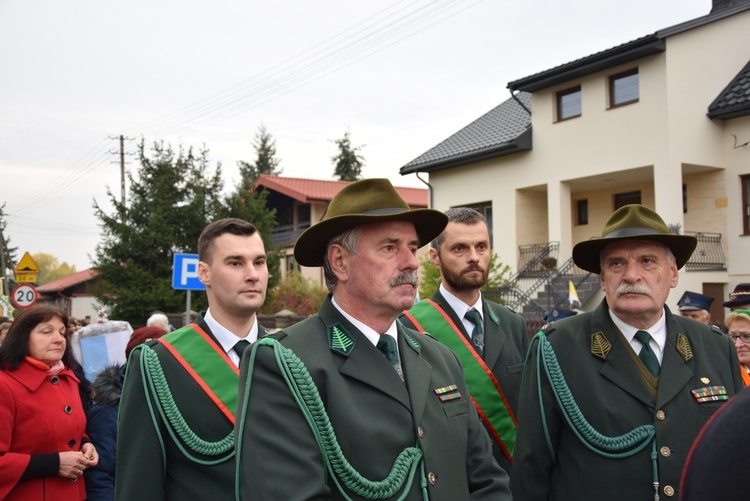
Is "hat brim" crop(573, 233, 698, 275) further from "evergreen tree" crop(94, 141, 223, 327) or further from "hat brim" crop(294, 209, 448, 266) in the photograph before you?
"evergreen tree" crop(94, 141, 223, 327)

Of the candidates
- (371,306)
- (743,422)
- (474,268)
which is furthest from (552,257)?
(743,422)

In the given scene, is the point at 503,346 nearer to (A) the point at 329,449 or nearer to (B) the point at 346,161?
(A) the point at 329,449

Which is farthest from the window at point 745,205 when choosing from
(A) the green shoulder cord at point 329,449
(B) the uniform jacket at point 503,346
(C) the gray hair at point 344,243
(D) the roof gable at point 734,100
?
(A) the green shoulder cord at point 329,449

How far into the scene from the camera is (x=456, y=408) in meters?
2.73

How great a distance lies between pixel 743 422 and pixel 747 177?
65.8 ft

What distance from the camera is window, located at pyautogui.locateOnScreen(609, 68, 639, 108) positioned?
19.3 m

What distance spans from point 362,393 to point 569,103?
20.2 metres

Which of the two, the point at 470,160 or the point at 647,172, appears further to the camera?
the point at 470,160

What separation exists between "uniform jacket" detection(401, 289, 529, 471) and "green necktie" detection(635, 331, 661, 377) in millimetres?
1013

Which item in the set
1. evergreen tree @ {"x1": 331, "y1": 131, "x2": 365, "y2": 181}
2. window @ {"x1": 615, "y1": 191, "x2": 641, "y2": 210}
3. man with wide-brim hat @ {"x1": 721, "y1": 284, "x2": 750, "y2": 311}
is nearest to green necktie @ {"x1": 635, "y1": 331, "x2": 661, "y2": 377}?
man with wide-brim hat @ {"x1": 721, "y1": 284, "x2": 750, "y2": 311}

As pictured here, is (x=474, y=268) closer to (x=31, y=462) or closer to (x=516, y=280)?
(x=31, y=462)

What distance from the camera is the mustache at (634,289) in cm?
330

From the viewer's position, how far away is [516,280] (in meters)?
22.2

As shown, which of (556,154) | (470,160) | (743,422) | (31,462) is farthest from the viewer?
(470,160)
